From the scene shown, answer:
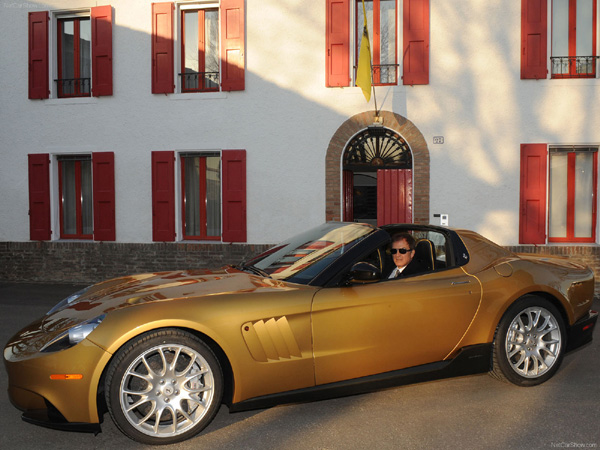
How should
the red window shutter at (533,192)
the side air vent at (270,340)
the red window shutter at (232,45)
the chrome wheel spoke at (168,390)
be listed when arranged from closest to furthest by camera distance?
the chrome wheel spoke at (168,390), the side air vent at (270,340), the red window shutter at (533,192), the red window shutter at (232,45)

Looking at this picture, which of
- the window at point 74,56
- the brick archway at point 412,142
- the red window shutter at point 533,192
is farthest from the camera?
the window at point 74,56

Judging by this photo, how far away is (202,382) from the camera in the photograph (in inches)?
141

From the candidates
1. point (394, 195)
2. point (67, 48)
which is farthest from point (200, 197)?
point (67, 48)

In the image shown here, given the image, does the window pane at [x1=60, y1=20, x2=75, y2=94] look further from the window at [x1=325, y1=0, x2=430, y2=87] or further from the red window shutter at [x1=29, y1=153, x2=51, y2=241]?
the window at [x1=325, y1=0, x2=430, y2=87]

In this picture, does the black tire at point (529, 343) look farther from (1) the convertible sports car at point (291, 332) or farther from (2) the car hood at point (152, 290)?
(2) the car hood at point (152, 290)

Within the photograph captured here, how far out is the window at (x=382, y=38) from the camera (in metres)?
10.7

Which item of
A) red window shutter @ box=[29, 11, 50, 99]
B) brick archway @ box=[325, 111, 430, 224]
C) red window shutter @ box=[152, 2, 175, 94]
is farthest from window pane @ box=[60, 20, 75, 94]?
brick archway @ box=[325, 111, 430, 224]

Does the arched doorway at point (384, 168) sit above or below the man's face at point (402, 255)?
above

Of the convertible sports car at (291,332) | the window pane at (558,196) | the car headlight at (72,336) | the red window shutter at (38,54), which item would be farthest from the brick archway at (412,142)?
the car headlight at (72,336)

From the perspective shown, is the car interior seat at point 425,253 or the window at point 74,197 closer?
the car interior seat at point 425,253

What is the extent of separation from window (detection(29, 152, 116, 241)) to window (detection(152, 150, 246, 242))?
1001 millimetres

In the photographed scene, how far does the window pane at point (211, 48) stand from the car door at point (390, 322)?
8242 millimetres

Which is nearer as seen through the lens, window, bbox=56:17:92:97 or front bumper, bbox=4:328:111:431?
front bumper, bbox=4:328:111:431

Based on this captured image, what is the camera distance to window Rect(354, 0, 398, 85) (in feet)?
35.1
